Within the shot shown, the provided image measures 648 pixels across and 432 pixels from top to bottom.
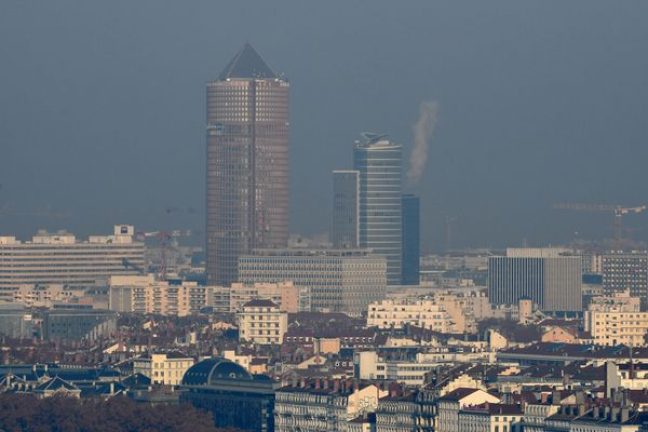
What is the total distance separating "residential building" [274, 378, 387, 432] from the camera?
11981cm

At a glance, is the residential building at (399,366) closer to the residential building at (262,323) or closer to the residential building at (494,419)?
the residential building at (494,419)

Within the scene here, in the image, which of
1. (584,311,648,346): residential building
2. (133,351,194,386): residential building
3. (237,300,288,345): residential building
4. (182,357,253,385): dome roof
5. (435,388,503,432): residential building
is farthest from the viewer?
(237,300,288,345): residential building

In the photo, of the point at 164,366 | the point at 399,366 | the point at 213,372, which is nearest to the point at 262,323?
the point at 164,366

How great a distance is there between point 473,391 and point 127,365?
4097 centimetres

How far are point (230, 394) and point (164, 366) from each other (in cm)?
1614

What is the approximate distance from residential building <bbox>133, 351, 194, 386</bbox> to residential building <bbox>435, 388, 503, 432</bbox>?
33282mm

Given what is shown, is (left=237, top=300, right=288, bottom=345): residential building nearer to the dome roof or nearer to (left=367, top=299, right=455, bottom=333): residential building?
(left=367, top=299, right=455, bottom=333): residential building

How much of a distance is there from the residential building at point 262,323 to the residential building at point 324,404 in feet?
189

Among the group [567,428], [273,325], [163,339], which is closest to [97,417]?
[567,428]

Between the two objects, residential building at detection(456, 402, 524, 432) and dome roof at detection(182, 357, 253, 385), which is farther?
dome roof at detection(182, 357, 253, 385)

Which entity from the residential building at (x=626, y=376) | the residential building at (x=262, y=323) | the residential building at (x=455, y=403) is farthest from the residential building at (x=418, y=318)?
the residential building at (x=455, y=403)

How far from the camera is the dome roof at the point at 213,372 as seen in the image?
136000 mm

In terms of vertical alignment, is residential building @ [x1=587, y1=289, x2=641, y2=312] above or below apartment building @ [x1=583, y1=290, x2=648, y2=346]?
above

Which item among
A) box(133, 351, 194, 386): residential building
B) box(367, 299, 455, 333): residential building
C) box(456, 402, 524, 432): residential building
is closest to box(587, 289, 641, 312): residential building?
box(367, 299, 455, 333): residential building
